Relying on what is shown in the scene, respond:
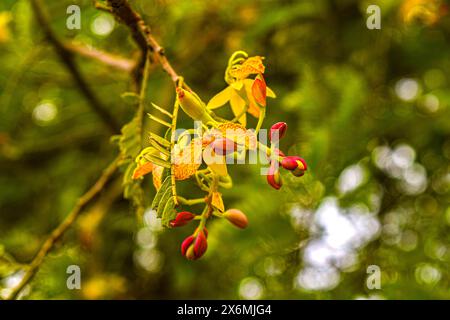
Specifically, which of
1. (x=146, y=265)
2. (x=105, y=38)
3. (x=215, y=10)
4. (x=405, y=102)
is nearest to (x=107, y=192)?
(x=146, y=265)

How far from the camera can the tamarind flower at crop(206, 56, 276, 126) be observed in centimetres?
64

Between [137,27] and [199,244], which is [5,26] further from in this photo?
[199,244]

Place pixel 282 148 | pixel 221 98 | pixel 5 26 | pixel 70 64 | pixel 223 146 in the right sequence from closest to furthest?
pixel 223 146, pixel 221 98, pixel 70 64, pixel 5 26, pixel 282 148

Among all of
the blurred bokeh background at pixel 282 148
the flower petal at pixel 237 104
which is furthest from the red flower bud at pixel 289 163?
the blurred bokeh background at pixel 282 148

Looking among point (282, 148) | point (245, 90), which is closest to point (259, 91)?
point (245, 90)

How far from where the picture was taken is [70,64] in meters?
1.21

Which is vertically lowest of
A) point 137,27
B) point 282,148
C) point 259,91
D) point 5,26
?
point 259,91

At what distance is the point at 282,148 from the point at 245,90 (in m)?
0.86

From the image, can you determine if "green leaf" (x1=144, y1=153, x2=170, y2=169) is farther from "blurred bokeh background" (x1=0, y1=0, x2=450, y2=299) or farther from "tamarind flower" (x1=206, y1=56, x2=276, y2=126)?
"blurred bokeh background" (x1=0, y1=0, x2=450, y2=299)

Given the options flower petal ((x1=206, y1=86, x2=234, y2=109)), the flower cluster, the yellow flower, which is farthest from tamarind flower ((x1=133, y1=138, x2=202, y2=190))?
the yellow flower

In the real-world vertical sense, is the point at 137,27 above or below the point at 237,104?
above

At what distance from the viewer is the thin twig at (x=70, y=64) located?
3.74ft

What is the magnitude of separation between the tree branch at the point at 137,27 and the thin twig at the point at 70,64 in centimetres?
46

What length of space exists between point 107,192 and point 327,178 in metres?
0.68
